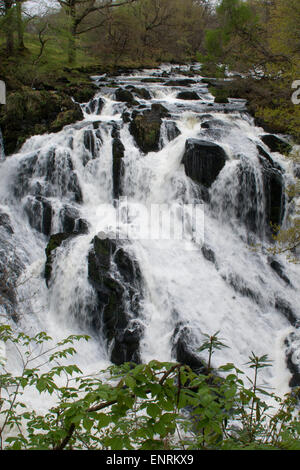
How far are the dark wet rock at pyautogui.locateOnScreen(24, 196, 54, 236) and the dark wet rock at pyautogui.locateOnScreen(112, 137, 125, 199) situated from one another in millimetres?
2194

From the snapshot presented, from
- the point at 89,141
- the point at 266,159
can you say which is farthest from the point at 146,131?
the point at 266,159

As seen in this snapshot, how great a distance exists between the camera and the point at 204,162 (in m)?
10.8

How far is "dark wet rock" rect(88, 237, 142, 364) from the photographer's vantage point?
734 centimetres

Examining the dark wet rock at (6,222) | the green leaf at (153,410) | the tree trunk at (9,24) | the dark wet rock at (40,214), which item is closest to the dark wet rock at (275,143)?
the dark wet rock at (40,214)

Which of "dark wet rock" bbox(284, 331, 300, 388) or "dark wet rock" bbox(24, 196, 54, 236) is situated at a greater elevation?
"dark wet rock" bbox(24, 196, 54, 236)

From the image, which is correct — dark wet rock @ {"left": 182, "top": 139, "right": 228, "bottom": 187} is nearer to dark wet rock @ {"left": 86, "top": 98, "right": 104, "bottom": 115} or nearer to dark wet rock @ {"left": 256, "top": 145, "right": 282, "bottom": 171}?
dark wet rock @ {"left": 256, "top": 145, "right": 282, "bottom": 171}

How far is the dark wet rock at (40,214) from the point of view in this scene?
390 inches

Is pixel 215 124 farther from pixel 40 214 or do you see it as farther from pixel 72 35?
pixel 72 35

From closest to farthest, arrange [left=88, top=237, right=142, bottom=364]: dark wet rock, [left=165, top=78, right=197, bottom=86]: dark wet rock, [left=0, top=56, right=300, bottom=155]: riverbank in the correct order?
[left=88, top=237, right=142, bottom=364]: dark wet rock < [left=0, top=56, right=300, bottom=155]: riverbank < [left=165, top=78, right=197, bottom=86]: dark wet rock

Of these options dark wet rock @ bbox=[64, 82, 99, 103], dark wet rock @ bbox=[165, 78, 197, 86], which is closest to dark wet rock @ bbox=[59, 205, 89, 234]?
dark wet rock @ bbox=[64, 82, 99, 103]

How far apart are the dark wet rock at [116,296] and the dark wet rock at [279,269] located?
4022 millimetres

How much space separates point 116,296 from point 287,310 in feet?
14.4

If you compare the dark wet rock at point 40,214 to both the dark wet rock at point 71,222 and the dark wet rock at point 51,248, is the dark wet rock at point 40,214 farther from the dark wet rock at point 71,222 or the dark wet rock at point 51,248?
the dark wet rock at point 51,248

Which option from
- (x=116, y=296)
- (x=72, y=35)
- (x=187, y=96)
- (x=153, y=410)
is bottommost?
(x=153, y=410)
